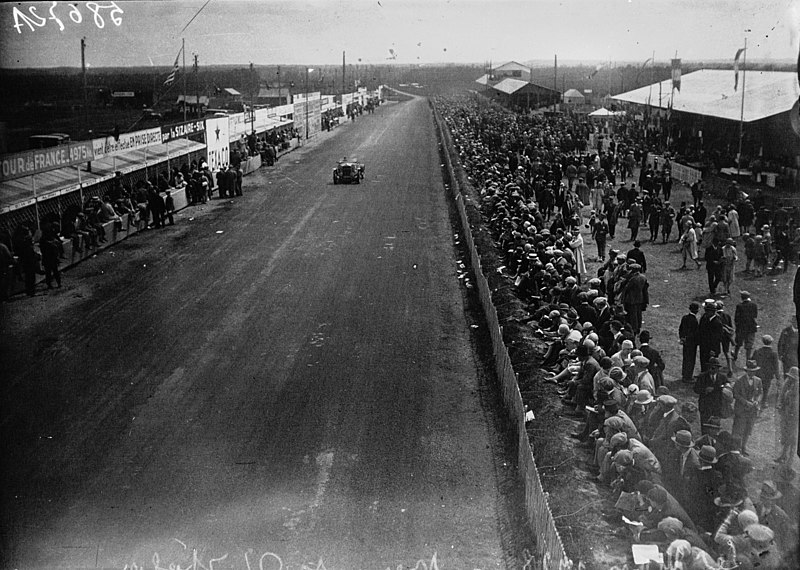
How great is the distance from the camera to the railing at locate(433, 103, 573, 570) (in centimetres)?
742

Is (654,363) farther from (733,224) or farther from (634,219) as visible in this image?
(634,219)

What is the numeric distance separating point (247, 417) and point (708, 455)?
638 centimetres

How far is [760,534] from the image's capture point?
7.07 meters

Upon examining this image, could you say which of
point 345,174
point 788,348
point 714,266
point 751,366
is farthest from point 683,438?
point 345,174

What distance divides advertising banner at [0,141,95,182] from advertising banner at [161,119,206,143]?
801cm

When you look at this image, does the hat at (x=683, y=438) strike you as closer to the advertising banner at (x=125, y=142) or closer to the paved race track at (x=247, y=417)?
the paved race track at (x=247, y=417)

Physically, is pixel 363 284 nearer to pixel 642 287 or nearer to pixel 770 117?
pixel 642 287

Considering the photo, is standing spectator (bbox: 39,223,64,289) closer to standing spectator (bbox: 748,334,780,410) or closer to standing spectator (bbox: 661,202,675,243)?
standing spectator (bbox: 748,334,780,410)

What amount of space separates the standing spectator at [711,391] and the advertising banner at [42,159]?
16.0 meters

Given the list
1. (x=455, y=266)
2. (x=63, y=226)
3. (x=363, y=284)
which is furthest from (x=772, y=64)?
(x=63, y=226)

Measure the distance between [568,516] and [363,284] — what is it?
→ 11775 millimetres

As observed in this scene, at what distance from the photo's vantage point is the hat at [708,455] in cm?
835

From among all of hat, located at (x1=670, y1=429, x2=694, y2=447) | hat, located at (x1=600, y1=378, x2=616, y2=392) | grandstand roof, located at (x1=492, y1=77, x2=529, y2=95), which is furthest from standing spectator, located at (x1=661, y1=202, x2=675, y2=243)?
grandstand roof, located at (x1=492, y1=77, x2=529, y2=95)

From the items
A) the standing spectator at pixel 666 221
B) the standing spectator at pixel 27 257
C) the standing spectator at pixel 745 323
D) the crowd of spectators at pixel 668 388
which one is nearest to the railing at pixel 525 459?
the crowd of spectators at pixel 668 388
